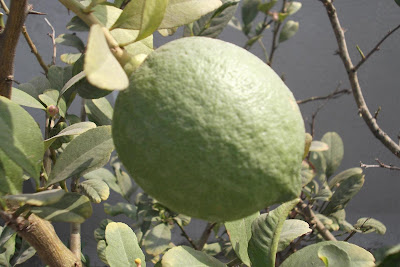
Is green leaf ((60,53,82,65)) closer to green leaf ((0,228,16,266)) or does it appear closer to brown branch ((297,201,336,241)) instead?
green leaf ((0,228,16,266))

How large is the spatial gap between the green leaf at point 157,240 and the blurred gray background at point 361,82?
130 centimetres

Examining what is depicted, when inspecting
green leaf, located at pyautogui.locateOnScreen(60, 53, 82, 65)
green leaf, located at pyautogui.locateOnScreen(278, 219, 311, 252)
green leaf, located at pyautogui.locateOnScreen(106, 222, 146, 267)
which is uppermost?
green leaf, located at pyautogui.locateOnScreen(60, 53, 82, 65)

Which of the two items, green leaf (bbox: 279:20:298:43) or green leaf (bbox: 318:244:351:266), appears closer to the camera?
green leaf (bbox: 318:244:351:266)

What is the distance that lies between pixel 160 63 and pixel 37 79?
64 cm

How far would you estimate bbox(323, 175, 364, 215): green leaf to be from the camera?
1364 mm

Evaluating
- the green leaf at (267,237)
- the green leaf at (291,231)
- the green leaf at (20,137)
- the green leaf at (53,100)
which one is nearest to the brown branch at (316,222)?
the green leaf at (291,231)

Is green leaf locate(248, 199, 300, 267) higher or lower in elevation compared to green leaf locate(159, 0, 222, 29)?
lower

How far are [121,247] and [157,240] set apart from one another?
662 millimetres

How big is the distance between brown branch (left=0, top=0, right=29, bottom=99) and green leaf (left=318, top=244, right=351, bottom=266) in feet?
1.40

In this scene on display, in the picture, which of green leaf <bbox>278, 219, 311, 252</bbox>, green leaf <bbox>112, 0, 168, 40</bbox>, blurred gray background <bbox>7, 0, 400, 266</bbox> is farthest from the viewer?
blurred gray background <bbox>7, 0, 400, 266</bbox>

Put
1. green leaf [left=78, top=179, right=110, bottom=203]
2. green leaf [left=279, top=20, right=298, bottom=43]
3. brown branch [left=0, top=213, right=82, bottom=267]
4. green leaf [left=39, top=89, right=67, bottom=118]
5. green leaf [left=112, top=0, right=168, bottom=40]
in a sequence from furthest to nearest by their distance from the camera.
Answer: green leaf [left=279, top=20, right=298, bottom=43]
green leaf [left=78, top=179, right=110, bottom=203]
green leaf [left=39, top=89, right=67, bottom=118]
brown branch [left=0, top=213, right=82, bottom=267]
green leaf [left=112, top=0, right=168, bottom=40]

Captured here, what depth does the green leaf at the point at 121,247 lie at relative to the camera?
0.61m

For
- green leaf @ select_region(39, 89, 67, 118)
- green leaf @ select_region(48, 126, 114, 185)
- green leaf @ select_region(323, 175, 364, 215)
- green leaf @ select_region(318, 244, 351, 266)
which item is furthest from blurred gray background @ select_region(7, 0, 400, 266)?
green leaf @ select_region(318, 244, 351, 266)

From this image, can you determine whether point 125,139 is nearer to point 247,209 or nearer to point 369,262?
point 247,209
